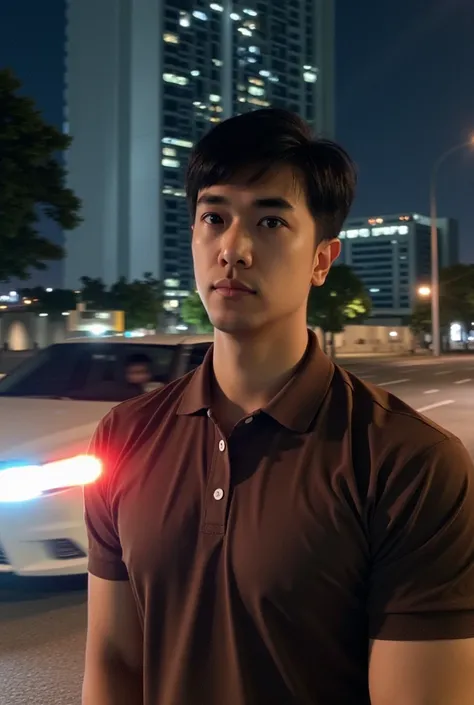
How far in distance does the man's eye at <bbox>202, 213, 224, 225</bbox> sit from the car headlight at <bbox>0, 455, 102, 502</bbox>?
10.6ft

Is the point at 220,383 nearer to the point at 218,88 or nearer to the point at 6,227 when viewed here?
the point at 6,227

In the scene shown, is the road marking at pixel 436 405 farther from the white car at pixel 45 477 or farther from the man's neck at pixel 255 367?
the man's neck at pixel 255 367

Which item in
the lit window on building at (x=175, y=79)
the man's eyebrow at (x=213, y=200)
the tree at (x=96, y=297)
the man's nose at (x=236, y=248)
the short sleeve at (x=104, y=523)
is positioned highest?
the lit window on building at (x=175, y=79)

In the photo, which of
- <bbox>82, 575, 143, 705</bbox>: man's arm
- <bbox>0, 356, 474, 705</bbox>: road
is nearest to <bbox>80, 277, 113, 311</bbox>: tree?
<bbox>0, 356, 474, 705</bbox>: road

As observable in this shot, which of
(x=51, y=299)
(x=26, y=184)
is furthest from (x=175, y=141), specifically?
(x=26, y=184)

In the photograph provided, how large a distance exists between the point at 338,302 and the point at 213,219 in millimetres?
47716

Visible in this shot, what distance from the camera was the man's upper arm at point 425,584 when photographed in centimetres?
125

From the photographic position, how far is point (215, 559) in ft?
4.53

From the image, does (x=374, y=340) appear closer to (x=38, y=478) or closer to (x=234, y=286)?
(x=38, y=478)

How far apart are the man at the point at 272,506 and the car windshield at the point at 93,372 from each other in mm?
4570

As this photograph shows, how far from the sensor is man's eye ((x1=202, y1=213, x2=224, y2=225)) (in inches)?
60.3

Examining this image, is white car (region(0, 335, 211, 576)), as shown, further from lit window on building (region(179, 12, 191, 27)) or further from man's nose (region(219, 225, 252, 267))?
lit window on building (region(179, 12, 191, 27))

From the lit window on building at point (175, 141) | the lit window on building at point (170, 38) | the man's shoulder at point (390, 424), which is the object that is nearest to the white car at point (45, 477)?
the man's shoulder at point (390, 424)

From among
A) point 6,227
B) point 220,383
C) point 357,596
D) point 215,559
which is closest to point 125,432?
point 220,383
